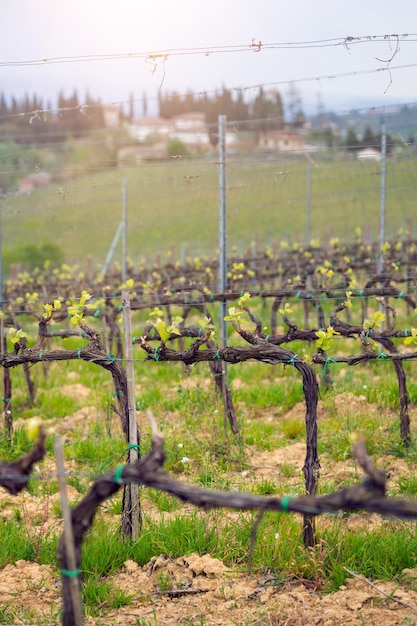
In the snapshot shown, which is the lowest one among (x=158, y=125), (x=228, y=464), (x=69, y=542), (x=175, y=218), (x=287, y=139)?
(x=175, y=218)

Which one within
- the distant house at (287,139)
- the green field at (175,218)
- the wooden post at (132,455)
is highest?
the distant house at (287,139)

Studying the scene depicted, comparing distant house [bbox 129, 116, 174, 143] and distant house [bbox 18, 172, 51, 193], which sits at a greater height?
distant house [bbox 129, 116, 174, 143]

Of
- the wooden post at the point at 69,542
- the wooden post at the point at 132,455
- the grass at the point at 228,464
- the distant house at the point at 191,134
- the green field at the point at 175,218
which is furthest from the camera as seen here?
the green field at the point at 175,218

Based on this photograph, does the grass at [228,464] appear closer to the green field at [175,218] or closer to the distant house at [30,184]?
the distant house at [30,184]

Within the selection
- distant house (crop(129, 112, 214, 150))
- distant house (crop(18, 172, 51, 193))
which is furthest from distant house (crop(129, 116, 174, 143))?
distant house (crop(18, 172, 51, 193))

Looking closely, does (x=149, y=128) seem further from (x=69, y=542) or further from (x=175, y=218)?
(x=69, y=542)

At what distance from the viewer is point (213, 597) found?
443 cm

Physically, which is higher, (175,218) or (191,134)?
(191,134)

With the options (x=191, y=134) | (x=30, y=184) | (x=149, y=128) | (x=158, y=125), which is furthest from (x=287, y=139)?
(x=158, y=125)

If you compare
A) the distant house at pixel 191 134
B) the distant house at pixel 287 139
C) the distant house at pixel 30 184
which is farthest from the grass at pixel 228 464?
the distant house at pixel 191 134

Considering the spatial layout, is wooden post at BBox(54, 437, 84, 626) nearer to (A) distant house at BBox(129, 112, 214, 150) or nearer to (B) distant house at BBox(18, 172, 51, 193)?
(B) distant house at BBox(18, 172, 51, 193)

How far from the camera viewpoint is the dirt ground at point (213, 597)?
13.6 ft

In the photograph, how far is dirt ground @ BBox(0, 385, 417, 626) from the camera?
Answer: 13.6 feet

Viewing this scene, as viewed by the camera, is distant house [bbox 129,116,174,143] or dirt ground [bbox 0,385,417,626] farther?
distant house [bbox 129,116,174,143]
